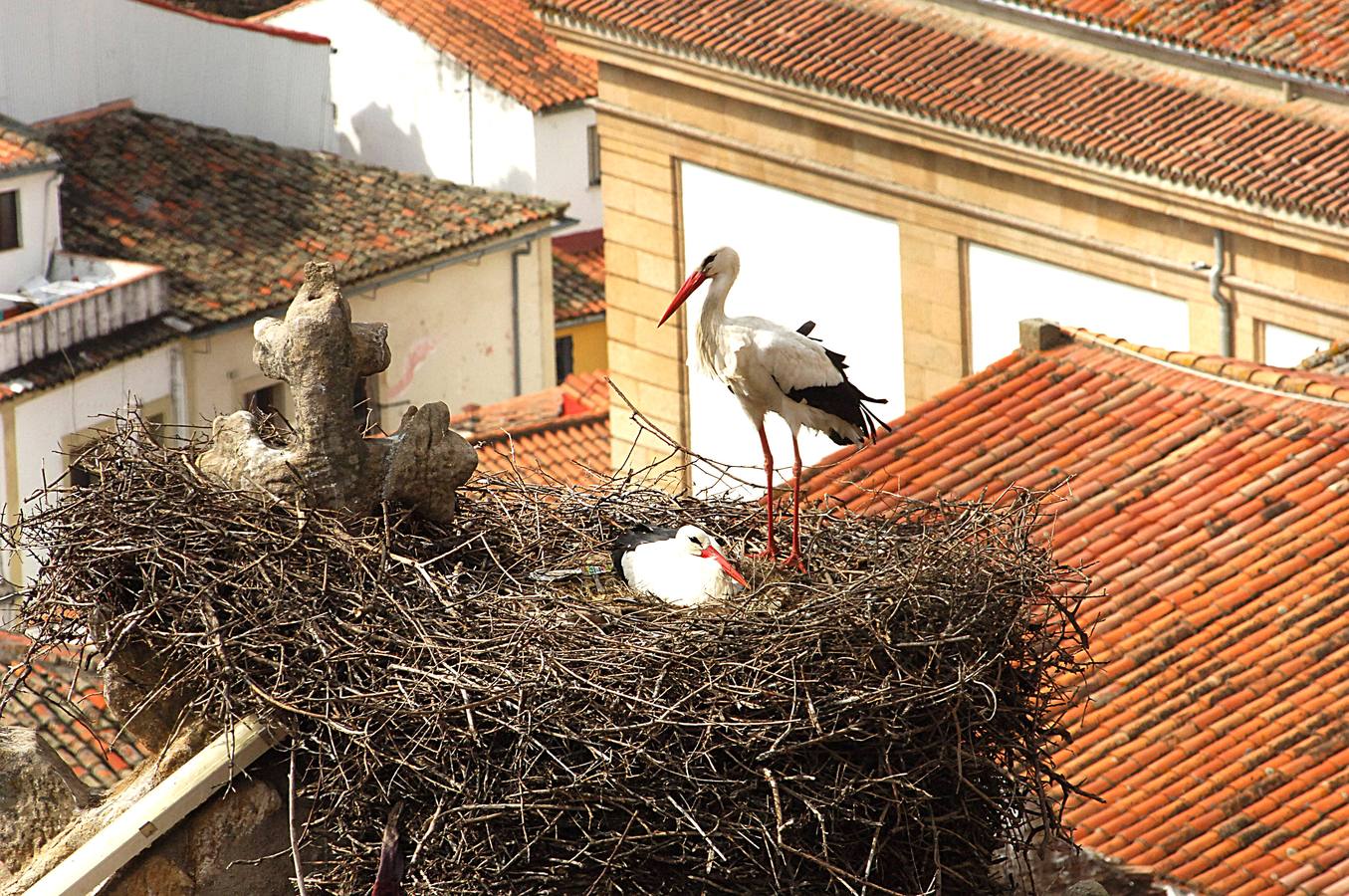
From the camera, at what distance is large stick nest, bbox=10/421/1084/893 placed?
16.3 ft

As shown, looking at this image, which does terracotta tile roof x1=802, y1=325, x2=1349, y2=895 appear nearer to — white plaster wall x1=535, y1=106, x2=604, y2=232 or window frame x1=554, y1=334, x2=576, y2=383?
window frame x1=554, y1=334, x2=576, y2=383

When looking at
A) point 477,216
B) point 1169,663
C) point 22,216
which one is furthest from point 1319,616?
point 477,216

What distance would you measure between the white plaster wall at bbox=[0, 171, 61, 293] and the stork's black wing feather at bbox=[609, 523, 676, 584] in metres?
15.5

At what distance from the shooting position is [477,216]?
24.8m

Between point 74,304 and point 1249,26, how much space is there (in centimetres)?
939

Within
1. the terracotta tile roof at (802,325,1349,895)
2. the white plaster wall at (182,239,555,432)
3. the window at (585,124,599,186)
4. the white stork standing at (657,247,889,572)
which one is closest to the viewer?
the white stork standing at (657,247,889,572)

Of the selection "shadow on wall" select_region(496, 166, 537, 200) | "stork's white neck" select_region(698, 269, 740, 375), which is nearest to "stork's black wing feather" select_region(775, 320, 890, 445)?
"stork's white neck" select_region(698, 269, 740, 375)

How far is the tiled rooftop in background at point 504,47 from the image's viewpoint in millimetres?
27938

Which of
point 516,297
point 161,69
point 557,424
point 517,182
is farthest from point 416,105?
point 557,424

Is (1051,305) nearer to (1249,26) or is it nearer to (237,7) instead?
(1249,26)

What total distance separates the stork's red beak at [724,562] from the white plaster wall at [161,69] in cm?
1794

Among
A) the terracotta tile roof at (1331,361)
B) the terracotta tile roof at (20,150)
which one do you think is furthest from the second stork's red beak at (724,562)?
the terracotta tile roof at (20,150)

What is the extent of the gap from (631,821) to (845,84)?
531 inches

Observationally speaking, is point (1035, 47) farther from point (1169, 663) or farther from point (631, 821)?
point (631, 821)
